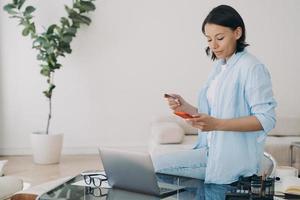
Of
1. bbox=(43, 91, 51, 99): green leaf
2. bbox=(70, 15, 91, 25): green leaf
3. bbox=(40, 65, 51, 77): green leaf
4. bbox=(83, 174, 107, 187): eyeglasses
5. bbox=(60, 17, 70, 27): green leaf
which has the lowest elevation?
bbox=(83, 174, 107, 187): eyeglasses

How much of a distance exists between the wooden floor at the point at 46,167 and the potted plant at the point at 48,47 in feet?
0.46

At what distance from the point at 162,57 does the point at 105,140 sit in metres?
1.13

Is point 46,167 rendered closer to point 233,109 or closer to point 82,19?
point 82,19

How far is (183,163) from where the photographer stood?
82.4 inches

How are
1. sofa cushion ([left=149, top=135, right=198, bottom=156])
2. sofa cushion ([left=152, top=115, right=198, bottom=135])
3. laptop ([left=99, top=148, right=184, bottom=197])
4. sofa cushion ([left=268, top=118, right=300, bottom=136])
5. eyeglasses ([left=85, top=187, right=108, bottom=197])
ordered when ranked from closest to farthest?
laptop ([left=99, top=148, right=184, bottom=197])
eyeglasses ([left=85, top=187, right=108, bottom=197])
sofa cushion ([left=149, top=135, right=198, bottom=156])
sofa cushion ([left=152, top=115, right=198, bottom=135])
sofa cushion ([left=268, top=118, right=300, bottom=136])

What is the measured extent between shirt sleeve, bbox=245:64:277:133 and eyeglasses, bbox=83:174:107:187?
0.74 metres

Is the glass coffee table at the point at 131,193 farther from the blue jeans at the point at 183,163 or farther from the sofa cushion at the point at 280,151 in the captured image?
the sofa cushion at the point at 280,151

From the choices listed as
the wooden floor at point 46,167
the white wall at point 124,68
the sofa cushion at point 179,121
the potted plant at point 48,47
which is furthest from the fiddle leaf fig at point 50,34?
the sofa cushion at point 179,121

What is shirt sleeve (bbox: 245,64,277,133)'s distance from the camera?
1.93 m

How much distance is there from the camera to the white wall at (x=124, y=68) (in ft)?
15.9

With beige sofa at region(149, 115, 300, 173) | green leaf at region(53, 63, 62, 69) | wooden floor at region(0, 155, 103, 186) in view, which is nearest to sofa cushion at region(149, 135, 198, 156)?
beige sofa at region(149, 115, 300, 173)

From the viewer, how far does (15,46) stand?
4.81m

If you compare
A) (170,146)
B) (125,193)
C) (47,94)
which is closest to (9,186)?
A: (125,193)

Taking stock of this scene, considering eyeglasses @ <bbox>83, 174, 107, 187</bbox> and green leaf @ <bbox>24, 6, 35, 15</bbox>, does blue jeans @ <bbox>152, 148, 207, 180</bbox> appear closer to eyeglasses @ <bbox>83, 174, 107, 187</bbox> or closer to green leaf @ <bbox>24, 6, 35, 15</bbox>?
eyeglasses @ <bbox>83, 174, 107, 187</bbox>
